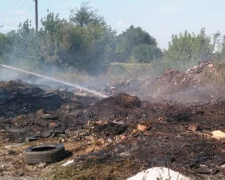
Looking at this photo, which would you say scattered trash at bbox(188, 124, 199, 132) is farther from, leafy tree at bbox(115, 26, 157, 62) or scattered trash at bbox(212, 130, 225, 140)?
leafy tree at bbox(115, 26, 157, 62)

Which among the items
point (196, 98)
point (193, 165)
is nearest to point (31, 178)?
point (193, 165)

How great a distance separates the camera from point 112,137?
998cm

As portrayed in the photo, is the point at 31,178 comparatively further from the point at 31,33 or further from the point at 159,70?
the point at 31,33

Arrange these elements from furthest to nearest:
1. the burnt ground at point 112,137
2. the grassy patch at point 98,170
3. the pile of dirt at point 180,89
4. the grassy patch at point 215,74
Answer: the grassy patch at point 215,74 → the pile of dirt at point 180,89 → the burnt ground at point 112,137 → the grassy patch at point 98,170

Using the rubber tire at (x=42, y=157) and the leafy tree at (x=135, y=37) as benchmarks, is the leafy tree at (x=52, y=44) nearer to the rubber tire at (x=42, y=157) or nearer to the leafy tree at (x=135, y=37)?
the rubber tire at (x=42, y=157)

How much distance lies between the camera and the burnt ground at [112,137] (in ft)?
23.1

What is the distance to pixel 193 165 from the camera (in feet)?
22.6

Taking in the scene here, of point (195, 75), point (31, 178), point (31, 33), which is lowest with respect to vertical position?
point (31, 178)

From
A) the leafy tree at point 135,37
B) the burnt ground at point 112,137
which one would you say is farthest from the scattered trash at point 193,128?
the leafy tree at point 135,37

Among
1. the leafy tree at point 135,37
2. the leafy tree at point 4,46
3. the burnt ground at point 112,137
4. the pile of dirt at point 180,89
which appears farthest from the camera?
the leafy tree at point 135,37

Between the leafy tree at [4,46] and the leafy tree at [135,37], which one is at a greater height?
the leafy tree at [135,37]

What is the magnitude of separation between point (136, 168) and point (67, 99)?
36.7ft

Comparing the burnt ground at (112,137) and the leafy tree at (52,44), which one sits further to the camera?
the leafy tree at (52,44)

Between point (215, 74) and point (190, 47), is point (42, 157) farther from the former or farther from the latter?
point (190, 47)
